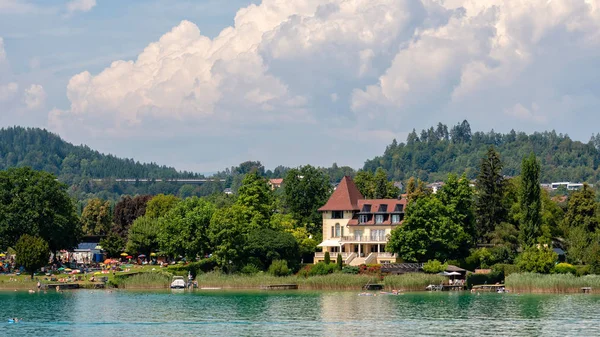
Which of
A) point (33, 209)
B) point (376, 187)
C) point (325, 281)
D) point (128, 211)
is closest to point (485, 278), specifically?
point (325, 281)

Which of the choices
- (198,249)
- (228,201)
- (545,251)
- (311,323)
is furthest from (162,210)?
(311,323)

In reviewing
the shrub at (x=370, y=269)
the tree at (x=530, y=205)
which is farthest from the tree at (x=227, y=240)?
the tree at (x=530, y=205)

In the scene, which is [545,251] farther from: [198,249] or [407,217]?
[198,249]

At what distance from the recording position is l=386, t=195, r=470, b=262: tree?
94938mm

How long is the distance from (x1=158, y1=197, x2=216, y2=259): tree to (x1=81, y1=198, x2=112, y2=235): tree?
180 feet

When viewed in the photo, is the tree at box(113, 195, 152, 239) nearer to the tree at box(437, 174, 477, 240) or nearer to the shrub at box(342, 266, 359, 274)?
the shrub at box(342, 266, 359, 274)

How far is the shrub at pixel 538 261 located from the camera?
89.6 metres

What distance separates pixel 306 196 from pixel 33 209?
32.5 meters

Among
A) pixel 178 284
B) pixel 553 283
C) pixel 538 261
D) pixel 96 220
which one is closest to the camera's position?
pixel 553 283

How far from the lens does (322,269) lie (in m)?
95.6

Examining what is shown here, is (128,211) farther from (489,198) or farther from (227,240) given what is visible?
(489,198)

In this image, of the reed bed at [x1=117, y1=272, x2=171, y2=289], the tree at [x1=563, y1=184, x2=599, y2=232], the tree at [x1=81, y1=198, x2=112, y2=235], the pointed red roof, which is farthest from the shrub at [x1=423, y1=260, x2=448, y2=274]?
the tree at [x1=81, y1=198, x2=112, y2=235]

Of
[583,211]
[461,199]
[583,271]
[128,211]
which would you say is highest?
[128,211]

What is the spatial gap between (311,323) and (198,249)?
37.4 meters
